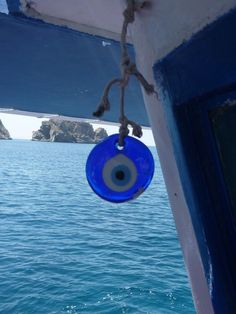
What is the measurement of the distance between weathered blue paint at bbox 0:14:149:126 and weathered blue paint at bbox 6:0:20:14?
0.10m

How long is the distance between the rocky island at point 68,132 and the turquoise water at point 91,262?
105280 millimetres

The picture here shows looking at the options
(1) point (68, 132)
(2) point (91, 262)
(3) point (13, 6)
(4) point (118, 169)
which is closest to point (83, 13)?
(3) point (13, 6)

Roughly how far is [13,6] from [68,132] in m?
132

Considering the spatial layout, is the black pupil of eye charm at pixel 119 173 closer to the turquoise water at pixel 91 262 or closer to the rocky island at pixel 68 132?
the turquoise water at pixel 91 262

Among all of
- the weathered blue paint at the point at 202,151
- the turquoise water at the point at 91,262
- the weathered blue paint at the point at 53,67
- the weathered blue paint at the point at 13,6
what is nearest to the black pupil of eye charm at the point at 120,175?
the weathered blue paint at the point at 202,151

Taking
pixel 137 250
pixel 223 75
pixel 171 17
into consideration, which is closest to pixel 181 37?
pixel 171 17

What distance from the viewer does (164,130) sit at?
4.96 feet

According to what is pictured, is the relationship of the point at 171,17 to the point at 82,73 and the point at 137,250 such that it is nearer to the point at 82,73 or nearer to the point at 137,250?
the point at 82,73

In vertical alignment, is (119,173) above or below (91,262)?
above

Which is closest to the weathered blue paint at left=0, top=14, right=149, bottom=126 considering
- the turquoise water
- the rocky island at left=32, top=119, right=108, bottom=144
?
the turquoise water

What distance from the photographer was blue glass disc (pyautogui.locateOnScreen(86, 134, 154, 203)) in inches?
49.6

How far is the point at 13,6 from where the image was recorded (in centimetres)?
212

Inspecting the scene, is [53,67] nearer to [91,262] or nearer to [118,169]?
[118,169]

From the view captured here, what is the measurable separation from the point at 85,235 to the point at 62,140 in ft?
431
